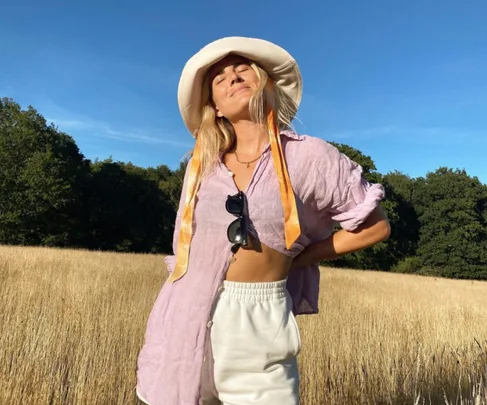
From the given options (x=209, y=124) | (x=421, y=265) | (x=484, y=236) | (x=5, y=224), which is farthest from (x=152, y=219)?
(x=209, y=124)

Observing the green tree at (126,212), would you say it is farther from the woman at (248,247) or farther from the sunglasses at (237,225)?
the sunglasses at (237,225)

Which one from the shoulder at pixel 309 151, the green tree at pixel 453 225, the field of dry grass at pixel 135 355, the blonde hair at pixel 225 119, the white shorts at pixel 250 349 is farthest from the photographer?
the green tree at pixel 453 225

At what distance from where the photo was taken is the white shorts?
1.33 metres

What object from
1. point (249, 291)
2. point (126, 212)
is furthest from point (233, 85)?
point (126, 212)

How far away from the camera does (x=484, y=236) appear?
111 ft

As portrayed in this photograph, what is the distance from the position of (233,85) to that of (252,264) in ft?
2.25

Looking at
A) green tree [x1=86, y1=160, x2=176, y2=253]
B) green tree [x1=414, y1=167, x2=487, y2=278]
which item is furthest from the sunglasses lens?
green tree [x1=414, y1=167, x2=487, y2=278]

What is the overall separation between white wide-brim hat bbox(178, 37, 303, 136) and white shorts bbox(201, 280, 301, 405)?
782mm

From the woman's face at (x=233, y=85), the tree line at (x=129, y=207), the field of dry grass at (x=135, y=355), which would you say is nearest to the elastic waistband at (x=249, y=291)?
the woman's face at (x=233, y=85)

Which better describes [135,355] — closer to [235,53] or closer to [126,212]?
[235,53]

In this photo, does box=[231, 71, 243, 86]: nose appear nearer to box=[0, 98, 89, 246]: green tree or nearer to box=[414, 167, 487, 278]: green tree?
box=[0, 98, 89, 246]: green tree

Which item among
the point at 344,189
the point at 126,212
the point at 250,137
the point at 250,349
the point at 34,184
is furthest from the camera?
the point at 126,212

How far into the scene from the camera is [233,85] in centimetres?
163

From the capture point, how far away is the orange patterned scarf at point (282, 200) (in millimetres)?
1369
